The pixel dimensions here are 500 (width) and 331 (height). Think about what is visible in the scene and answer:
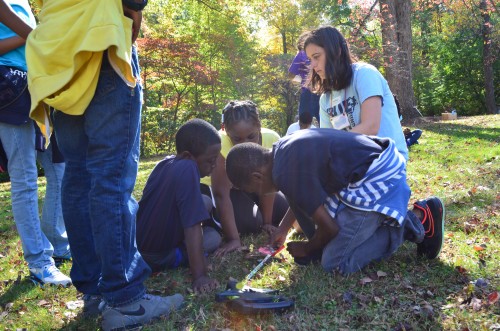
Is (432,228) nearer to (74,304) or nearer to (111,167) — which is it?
(111,167)

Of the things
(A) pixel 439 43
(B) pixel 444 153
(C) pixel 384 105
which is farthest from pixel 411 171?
(A) pixel 439 43

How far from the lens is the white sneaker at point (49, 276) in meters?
3.00

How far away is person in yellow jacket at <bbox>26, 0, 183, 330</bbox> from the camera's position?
2.06m

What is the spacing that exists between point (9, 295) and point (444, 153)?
289 inches

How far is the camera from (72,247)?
2.53 meters

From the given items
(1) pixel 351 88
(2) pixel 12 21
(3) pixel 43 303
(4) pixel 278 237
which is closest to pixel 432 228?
(4) pixel 278 237

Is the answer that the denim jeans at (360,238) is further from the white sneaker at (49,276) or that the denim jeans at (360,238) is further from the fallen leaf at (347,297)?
the white sneaker at (49,276)

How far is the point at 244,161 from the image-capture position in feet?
9.27

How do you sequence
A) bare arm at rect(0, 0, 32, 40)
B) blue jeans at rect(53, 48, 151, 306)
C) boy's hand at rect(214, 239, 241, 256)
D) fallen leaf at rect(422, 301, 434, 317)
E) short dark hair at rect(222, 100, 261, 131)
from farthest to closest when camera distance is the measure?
short dark hair at rect(222, 100, 261, 131) < boy's hand at rect(214, 239, 241, 256) < bare arm at rect(0, 0, 32, 40) < fallen leaf at rect(422, 301, 434, 317) < blue jeans at rect(53, 48, 151, 306)

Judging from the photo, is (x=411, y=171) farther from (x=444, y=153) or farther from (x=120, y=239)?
(x=120, y=239)

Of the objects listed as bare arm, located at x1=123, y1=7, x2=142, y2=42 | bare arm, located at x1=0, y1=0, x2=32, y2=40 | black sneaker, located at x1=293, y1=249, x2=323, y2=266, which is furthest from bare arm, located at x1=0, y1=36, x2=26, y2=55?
black sneaker, located at x1=293, y1=249, x2=323, y2=266

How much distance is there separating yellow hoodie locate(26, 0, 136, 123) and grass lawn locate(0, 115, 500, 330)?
1.21m

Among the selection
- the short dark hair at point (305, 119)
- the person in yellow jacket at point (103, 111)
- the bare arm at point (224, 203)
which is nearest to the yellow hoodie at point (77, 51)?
the person in yellow jacket at point (103, 111)

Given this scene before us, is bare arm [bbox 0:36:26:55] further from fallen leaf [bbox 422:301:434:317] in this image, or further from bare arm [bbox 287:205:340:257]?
fallen leaf [bbox 422:301:434:317]
